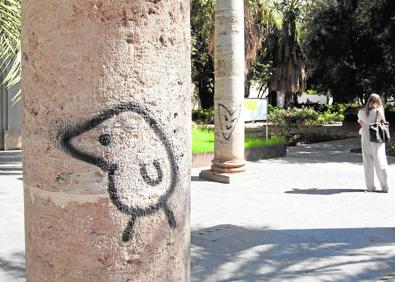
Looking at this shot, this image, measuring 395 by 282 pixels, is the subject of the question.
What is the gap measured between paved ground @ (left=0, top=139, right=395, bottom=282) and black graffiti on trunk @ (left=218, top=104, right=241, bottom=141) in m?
0.97

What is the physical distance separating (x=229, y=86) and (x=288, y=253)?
16.3ft

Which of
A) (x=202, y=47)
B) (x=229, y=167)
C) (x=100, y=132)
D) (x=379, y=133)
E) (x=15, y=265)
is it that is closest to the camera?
(x=100, y=132)

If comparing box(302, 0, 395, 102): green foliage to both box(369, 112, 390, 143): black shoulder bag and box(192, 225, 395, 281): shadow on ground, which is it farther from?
box(192, 225, 395, 281): shadow on ground

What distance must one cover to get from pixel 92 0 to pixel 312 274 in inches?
142

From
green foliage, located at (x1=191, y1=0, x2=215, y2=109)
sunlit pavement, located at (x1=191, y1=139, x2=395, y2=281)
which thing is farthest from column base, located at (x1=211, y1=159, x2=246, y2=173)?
green foliage, located at (x1=191, y1=0, x2=215, y2=109)

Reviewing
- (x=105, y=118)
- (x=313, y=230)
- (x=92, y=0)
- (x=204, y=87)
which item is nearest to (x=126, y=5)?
(x=92, y=0)

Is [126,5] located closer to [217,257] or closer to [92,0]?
[92,0]

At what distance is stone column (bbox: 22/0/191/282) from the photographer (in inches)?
68.2

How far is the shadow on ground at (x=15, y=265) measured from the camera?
4.40 meters

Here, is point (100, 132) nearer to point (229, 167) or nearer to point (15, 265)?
point (15, 265)

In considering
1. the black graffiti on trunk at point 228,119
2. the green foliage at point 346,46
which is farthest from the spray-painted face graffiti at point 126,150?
the green foliage at point 346,46

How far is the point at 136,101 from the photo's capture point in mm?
1771

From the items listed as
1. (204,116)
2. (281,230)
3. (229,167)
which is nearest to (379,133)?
(229,167)

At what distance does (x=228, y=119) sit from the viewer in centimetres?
966
